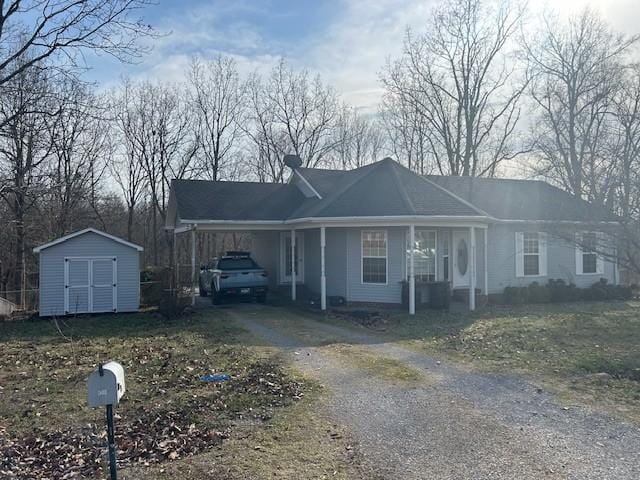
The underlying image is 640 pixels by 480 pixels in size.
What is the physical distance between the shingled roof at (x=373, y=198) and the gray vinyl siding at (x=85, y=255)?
2315 mm

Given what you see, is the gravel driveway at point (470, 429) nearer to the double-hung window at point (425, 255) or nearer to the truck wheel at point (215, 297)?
the double-hung window at point (425, 255)

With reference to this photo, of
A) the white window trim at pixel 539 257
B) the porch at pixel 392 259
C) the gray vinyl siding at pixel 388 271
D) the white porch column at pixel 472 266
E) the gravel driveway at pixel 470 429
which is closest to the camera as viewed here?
the gravel driveway at pixel 470 429

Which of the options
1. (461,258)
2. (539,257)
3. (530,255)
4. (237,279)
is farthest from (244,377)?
(539,257)

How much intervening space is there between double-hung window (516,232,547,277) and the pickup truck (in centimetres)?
929

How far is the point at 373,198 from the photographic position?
16.4 metres

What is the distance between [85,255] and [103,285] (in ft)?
3.64

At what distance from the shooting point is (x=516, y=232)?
19297 millimetres

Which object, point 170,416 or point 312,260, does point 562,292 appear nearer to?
point 312,260

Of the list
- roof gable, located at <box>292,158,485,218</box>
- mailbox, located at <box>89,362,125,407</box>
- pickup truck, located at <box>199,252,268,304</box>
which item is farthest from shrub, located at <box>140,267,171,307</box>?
mailbox, located at <box>89,362,125,407</box>

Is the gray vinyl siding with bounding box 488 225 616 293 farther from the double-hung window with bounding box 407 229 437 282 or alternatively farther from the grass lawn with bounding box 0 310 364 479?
the grass lawn with bounding box 0 310 364 479

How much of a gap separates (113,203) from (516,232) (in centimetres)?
2500

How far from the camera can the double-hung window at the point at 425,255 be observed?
54.1ft

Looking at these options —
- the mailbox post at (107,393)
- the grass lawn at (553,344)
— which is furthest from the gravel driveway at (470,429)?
the mailbox post at (107,393)

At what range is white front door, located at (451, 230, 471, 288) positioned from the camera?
17.4m
